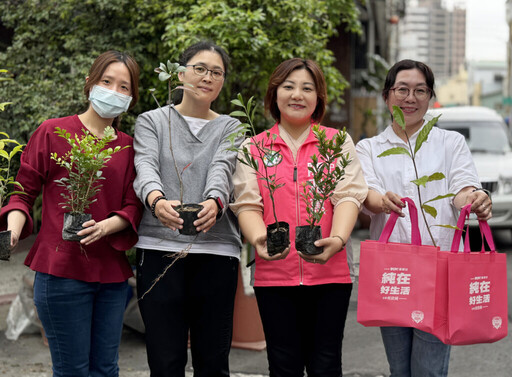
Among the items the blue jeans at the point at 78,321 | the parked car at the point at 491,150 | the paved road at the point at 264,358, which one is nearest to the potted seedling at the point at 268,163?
the blue jeans at the point at 78,321

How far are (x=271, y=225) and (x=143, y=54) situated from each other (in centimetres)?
370

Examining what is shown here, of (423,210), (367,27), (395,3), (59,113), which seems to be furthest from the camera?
(395,3)

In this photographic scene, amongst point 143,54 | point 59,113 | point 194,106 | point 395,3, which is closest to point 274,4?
point 143,54

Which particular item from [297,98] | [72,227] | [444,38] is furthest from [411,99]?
[444,38]

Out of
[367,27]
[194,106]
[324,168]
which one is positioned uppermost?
[367,27]

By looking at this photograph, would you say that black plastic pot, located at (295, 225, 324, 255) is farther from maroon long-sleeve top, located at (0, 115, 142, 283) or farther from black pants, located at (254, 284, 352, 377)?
maroon long-sleeve top, located at (0, 115, 142, 283)

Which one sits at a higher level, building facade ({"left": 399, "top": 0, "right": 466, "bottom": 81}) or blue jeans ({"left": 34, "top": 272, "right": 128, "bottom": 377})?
building facade ({"left": 399, "top": 0, "right": 466, "bottom": 81})

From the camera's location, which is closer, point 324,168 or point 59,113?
point 324,168

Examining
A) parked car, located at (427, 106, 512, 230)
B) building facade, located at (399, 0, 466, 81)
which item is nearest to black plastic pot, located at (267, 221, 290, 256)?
parked car, located at (427, 106, 512, 230)

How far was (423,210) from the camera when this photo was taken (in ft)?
8.61

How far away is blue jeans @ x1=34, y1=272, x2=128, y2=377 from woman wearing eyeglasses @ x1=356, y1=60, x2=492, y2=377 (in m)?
1.23

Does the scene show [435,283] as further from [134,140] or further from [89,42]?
[89,42]

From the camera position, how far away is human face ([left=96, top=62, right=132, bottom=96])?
2.71 metres

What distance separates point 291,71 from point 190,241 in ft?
2.84
